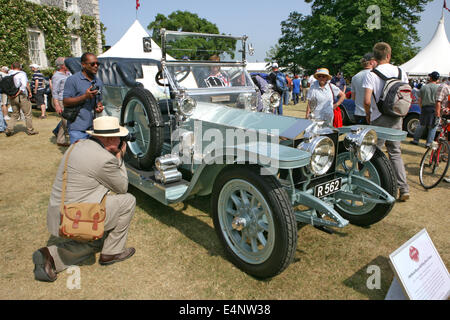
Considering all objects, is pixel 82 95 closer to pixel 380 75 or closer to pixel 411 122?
pixel 380 75

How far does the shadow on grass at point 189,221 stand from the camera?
322 cm

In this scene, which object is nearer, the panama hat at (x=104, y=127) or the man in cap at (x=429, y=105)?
the panama hat at (x=104, y=127)

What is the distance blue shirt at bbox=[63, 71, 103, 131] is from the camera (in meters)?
4.00

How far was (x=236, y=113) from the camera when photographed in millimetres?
3414

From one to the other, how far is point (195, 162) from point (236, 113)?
76cm

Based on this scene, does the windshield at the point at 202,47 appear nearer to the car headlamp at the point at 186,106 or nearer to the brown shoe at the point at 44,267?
the car headlamp at the point at 186,106

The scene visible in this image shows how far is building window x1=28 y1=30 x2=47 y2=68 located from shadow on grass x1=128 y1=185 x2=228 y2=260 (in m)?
13.9

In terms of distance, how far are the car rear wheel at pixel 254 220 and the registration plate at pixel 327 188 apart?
56cm

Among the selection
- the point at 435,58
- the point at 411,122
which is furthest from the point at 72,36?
the point at 435,58

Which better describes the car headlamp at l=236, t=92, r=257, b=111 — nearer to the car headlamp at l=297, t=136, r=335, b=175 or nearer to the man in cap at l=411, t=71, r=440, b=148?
the car headlamp at l=297, t=136, r=335, b=175

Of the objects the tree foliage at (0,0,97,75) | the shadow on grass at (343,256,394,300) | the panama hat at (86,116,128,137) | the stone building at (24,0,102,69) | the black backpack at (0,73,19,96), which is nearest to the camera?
the shadow on grass at (343,256,394,300)

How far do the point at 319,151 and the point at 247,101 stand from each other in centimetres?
179
